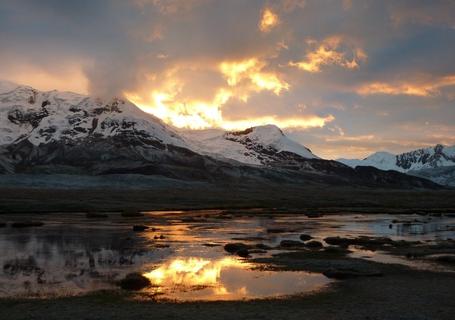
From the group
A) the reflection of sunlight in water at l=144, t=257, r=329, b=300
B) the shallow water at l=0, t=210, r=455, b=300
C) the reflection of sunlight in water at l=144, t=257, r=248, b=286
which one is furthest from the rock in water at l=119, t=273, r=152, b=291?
the reflection of sunlight in water at l=144, t=257, r=248, b=286

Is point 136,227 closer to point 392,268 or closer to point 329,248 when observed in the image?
point 329,248

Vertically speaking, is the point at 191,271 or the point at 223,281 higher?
the point at 191,271

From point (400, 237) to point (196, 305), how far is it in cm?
4139

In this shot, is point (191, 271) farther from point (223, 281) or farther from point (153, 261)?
point (153, 261)

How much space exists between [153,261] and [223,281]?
9.04m

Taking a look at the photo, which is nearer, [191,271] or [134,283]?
[134,283]

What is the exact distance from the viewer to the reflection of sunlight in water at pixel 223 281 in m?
28.6

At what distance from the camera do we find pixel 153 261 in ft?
130

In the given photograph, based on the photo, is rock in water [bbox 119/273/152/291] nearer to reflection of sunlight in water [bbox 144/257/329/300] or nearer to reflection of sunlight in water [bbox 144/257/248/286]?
reflection of sunlight in water [bbox 144/257/329/300]

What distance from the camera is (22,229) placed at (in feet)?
206

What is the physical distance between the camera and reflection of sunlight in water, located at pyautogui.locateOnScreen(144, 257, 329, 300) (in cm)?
2861

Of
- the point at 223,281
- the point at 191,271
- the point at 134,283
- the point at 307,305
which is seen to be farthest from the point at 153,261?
the point at 307,305

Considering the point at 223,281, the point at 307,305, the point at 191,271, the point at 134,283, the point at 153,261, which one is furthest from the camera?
the point at 153,261

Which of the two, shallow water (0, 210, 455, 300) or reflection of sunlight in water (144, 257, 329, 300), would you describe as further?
shallow water (0, 210, 455, 300)
